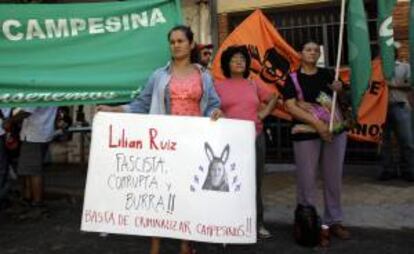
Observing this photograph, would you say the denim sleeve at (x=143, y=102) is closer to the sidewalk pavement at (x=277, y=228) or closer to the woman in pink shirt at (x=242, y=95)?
the woman in pink shirt at (x=242, y=95)

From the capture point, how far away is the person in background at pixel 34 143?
6883 millimetres

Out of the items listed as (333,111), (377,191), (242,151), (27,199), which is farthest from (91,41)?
(377,191)

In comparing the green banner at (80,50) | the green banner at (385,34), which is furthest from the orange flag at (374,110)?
the green banner at (80,50)

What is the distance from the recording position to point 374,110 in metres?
8.38

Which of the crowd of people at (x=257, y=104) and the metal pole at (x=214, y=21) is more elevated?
the metal pole at (x=214, y=21)

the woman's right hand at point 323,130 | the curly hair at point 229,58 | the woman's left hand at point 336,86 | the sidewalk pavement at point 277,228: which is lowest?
the sidewalk pavement at point 277,228

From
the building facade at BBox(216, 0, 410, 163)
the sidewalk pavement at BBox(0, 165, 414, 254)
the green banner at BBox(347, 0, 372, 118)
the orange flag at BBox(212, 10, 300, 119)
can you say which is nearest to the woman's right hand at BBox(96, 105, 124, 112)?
the sidewalk pavement at BBox(0, 165, 414, 254)

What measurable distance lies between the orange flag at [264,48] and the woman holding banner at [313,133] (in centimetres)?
184

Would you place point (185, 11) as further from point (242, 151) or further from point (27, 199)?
point (242, 151)

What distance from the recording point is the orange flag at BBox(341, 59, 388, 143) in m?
8.24

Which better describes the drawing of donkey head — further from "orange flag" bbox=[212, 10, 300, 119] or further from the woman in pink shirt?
"orange flag" bbox=[212, 10, 300, 119]

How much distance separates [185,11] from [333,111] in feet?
19.6

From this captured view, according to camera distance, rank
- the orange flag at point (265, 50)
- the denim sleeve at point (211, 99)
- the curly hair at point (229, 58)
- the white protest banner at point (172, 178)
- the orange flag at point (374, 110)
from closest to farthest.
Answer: the white protest banner at point (172, 178) < the denim sleeve at point (211, 99) < the curly hair at point (229, 58) < the orange flag at point (265, 50) < the orange flag at point (374, 110)

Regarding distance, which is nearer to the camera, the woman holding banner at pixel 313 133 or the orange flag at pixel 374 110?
the woman holding banner at pixel 313 133
